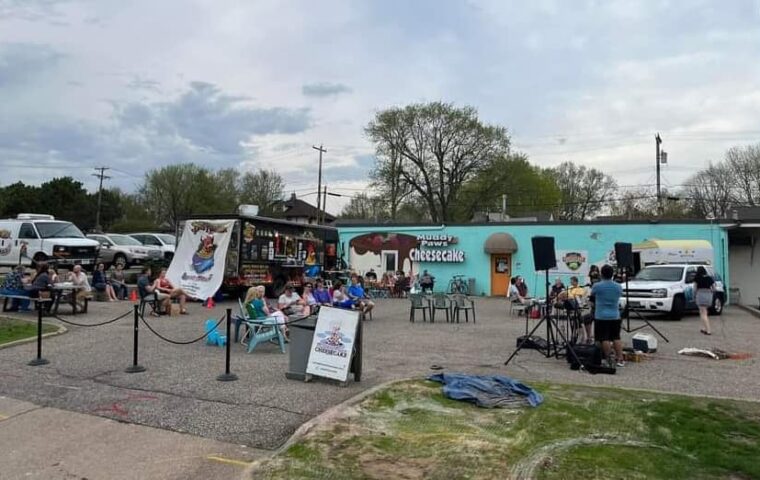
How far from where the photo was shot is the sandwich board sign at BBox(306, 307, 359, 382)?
7723 millimetres

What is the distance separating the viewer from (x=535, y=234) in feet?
86.1

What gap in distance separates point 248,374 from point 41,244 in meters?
16.2

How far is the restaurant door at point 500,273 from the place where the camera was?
27094 millimetres

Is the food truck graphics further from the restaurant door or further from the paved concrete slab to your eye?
the paved concrete slab

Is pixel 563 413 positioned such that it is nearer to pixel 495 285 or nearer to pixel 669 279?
pixel 669 279

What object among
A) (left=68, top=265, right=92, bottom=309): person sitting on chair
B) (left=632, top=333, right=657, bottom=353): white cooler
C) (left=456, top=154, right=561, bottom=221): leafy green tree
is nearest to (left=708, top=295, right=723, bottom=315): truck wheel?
(left=632, top=333, right=657, bottom=353): white cooler

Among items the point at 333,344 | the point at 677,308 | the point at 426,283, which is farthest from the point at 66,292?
the point at 677,308

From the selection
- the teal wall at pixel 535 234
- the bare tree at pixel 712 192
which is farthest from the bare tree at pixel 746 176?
the teal wall at pixel 535 234

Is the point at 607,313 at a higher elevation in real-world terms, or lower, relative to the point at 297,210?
lower

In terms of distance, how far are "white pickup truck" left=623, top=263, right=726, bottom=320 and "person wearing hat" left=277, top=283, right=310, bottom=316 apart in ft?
30.6

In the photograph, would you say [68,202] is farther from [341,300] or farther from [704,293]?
[704,293]

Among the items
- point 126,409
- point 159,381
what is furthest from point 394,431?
point 159,381

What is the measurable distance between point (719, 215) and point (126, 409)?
5124 cm

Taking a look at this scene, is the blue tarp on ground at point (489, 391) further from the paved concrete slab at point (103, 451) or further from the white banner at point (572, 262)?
the white banner at point (572, 262)
